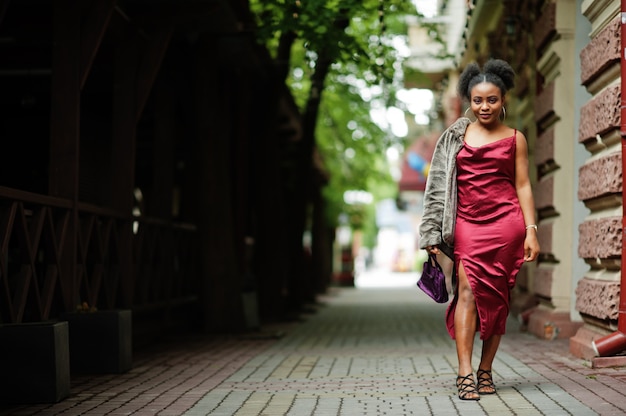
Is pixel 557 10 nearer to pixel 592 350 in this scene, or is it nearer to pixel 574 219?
pixel 574 219

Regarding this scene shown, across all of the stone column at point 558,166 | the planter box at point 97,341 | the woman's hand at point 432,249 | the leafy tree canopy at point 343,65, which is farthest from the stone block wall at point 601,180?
the planter box at point 97,341

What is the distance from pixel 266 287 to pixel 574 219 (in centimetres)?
756

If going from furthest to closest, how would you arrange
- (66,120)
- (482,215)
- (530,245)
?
(66,120)
(482,215)
(530,245)

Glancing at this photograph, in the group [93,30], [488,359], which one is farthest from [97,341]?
[488,359]

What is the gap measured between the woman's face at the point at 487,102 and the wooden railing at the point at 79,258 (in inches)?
134

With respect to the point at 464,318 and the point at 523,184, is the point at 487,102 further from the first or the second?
the point at 464,318

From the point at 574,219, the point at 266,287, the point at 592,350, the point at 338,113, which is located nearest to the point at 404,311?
the point at 266,287

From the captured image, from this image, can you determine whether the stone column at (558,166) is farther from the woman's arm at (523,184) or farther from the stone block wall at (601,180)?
the woman's arm at (523,184)

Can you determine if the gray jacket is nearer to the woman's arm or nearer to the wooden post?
the woman's arm

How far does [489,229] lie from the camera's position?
759 centimetres

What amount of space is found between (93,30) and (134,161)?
2.45 meters

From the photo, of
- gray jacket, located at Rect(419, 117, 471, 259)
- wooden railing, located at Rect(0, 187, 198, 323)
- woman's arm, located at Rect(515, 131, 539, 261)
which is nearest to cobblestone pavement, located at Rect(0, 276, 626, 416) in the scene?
wooden railing, located at Rect(0, 187, 198, 323)

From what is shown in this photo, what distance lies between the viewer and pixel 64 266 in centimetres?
Result: 1012

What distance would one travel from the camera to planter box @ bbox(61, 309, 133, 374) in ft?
31.0
